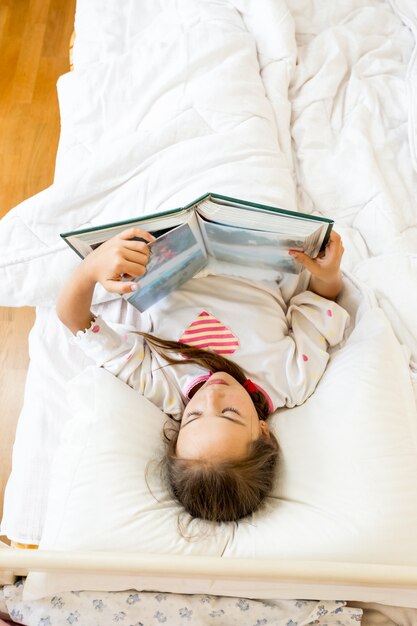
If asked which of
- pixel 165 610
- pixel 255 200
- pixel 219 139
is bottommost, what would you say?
pixel 165 610

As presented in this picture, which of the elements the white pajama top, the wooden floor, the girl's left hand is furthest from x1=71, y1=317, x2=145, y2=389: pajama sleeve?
the wooden floor

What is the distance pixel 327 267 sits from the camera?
1.01 metres

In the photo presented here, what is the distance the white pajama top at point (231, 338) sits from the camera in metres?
1.02

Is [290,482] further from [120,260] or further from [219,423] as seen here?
[120,260]

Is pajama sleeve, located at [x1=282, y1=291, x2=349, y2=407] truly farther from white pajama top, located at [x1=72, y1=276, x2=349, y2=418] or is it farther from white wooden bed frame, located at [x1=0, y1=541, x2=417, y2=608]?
white wooden bed frame, located at [x1=0, y1=541, x2=417, y2=608]

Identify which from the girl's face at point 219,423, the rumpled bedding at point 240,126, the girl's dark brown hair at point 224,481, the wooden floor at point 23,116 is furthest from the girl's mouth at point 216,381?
the wooden floor at point 23,116

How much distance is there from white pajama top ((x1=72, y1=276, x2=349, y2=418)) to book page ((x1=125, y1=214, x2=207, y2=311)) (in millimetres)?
54

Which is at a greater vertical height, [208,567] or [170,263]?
[170,263]

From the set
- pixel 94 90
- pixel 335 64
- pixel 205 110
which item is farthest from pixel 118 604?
pixel 335 64

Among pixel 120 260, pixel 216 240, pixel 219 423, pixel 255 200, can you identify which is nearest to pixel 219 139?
pixel 255 200

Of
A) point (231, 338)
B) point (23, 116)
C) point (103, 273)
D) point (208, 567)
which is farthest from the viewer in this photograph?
point (23, 116)

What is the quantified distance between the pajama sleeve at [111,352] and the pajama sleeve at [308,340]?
27 centimetres

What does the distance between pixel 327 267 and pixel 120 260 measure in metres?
0.36

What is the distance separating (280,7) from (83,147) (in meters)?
0.57
